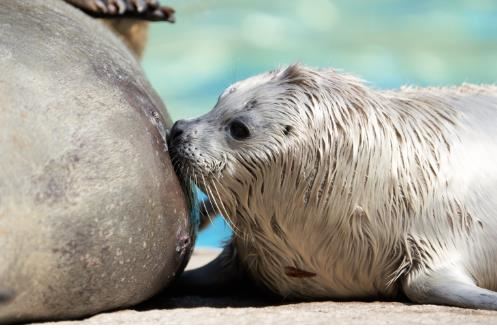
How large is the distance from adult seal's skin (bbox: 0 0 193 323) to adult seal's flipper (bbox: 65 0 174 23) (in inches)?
72.8

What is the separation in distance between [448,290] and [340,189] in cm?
57

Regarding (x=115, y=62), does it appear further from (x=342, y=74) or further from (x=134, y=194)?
(x=342, y=74)

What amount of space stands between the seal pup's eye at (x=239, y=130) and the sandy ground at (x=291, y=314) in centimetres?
67

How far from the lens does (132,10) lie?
601 centimetres

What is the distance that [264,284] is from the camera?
13.1ft

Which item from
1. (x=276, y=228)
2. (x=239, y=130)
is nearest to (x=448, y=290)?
(x=276, y=228)

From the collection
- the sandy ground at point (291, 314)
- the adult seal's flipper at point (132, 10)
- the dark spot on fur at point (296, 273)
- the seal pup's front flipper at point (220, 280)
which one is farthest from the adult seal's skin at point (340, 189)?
the adult seal's flipper at point (132, 10)

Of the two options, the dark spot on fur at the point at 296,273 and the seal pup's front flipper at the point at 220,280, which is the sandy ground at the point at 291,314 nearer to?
the dark spot on fur at the point at 296,273

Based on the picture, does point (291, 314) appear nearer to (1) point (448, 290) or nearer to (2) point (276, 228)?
(2) point (276, 228)

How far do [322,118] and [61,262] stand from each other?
1.24m

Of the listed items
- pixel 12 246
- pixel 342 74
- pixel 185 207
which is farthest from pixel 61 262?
pixel 342 74

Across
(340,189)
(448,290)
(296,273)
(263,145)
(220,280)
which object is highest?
(263,145)

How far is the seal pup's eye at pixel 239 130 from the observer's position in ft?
12.2

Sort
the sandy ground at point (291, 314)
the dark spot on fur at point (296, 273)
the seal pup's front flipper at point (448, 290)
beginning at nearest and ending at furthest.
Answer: the sandy ground at point (291, 314), the seal pup's front flipper at point (448, 290), the dark spot on fur at point (296, 273)
